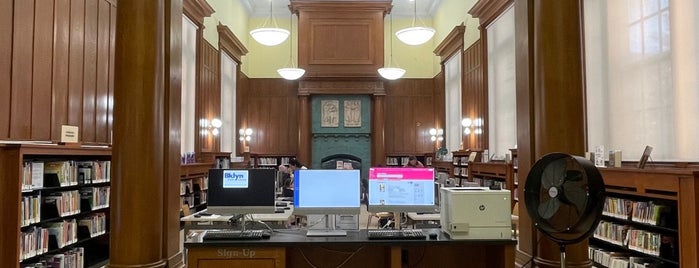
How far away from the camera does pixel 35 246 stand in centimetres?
421

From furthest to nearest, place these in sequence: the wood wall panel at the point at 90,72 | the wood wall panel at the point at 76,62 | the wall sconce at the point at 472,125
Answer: the wall sconce at the point at 472,125, the wood wall panel at the point at 90,72, the wood wall panel at the point at 76,62

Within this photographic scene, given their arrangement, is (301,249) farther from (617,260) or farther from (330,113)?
(330,113)

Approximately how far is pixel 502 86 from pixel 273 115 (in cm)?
772

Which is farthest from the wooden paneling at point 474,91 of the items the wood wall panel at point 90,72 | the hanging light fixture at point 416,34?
the wood wall panel at point 90,72

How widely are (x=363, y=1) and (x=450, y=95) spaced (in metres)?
3.76

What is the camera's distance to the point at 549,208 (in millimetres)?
2354

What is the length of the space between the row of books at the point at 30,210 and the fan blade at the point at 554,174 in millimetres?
3975

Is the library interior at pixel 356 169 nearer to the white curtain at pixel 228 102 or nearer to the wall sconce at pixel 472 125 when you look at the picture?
the wall sconce at pixel 472 125

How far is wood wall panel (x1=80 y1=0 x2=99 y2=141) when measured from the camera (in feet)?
18.5

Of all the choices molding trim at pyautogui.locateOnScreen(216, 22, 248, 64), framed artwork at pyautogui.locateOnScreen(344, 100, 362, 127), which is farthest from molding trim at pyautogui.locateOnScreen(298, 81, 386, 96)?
molding trim at pyautogui.locateOnScreen(216, 22, 248, 64)

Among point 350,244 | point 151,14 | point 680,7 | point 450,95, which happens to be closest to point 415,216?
point 350,244

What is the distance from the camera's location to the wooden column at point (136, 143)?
3070 millimetres

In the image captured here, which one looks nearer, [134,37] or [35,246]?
[134,37]

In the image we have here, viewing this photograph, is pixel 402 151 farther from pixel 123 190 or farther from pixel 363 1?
pixel 123 190
